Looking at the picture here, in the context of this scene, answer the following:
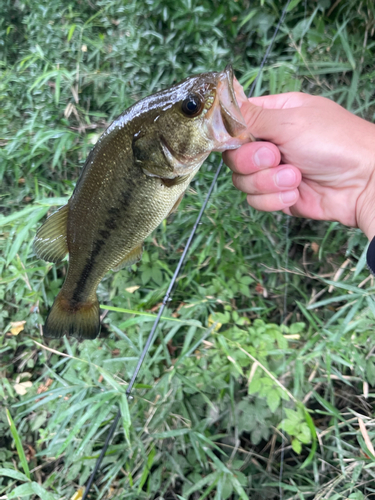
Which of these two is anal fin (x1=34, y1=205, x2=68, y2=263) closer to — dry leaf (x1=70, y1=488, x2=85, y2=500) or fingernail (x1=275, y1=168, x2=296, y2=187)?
fingernail (x1=275, y1=168, x2=296, y2=187)

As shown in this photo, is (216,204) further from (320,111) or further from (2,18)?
(2,18)

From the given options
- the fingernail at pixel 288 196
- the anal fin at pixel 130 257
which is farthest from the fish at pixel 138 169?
the fingernail at pixel 288 196

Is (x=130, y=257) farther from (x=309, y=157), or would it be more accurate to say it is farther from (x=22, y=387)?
→ (x=22, y=387)

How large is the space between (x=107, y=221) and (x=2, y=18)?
445cm

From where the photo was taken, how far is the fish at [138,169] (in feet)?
3.54

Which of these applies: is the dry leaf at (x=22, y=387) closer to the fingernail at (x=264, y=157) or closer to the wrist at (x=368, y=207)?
the fingernail at (x=264, y=157)

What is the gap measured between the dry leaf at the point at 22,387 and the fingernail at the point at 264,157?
2.30 m

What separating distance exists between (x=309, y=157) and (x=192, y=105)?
2.05 feet

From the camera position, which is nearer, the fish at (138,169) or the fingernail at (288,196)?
the fish at (138,169)

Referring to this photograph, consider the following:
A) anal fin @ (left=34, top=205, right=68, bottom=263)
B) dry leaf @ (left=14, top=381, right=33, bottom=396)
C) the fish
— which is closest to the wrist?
the fish

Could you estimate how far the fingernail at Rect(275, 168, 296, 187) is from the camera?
1.38 m

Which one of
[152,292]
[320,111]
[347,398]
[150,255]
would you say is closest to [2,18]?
[150,255]

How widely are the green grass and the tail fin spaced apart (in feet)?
1.12

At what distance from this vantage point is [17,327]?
246 centimetres
